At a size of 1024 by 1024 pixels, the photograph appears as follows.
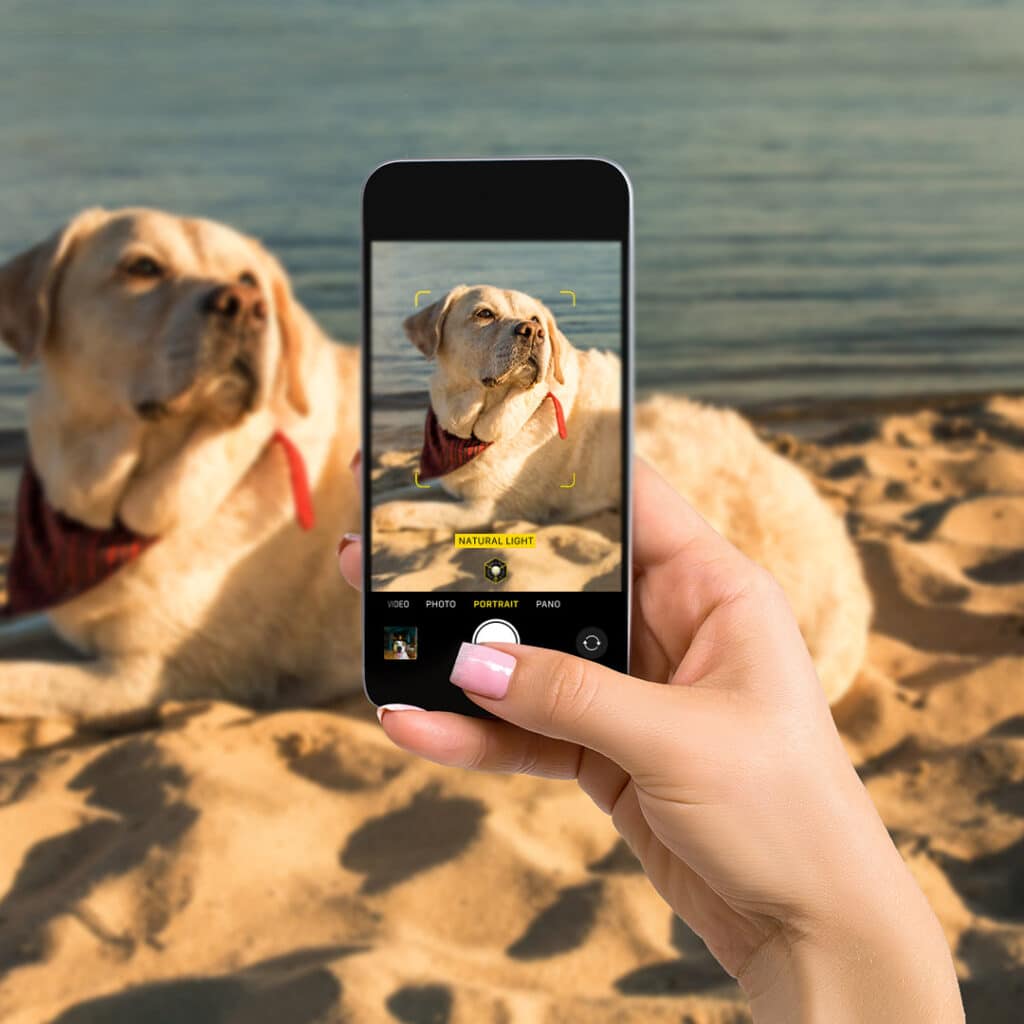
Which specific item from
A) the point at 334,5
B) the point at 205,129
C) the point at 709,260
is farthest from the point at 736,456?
the point at 334,5

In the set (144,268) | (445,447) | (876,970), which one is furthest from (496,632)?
(144,268)

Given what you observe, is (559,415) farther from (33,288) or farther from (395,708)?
(33,288)

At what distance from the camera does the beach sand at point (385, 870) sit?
1.88 metres

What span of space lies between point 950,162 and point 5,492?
9.54 meters

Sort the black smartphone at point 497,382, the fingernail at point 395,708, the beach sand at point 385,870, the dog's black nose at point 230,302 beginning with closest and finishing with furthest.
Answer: the fingernail at point 395,708
the black smartphone at point 497,382
the beach sand at point 385,870
the dog's black nose at point 230,302

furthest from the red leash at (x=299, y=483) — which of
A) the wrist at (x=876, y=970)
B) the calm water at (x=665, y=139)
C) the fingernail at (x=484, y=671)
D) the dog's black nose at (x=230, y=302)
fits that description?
the calm water at (x=665, y=139)

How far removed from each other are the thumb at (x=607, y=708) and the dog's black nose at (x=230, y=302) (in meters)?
1.97

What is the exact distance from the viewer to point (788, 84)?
13047 millimetres

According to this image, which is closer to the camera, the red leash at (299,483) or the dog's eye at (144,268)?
the dog's eye at (144,268)

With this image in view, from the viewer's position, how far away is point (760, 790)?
125 centimetres

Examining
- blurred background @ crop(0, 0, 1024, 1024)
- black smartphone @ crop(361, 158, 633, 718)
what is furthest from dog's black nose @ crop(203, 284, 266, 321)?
black smartphone @ crop(361, 158, 633, 718)

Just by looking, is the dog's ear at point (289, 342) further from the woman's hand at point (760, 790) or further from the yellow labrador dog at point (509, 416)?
the woman's hand at point (760, 790)

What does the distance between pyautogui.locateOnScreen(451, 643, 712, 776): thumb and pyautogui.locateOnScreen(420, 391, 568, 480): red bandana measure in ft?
1.26

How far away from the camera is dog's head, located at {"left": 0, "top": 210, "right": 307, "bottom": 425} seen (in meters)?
2.98
